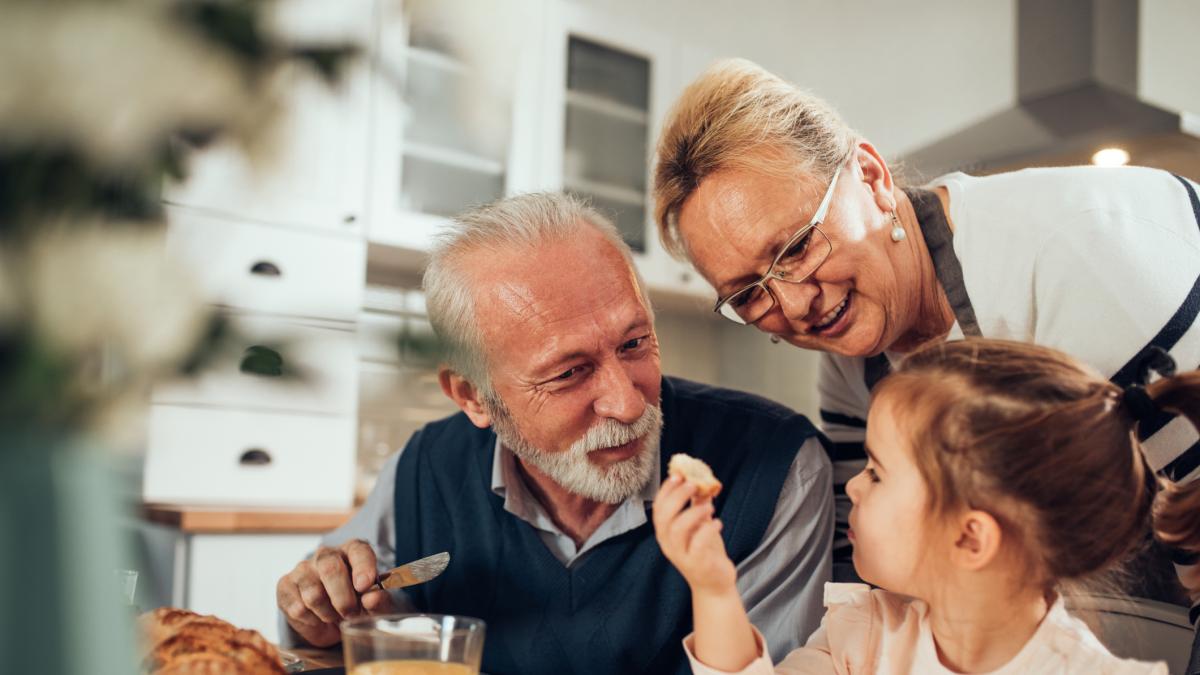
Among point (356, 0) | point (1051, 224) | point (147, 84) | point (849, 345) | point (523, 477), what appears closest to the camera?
point (147, 84)

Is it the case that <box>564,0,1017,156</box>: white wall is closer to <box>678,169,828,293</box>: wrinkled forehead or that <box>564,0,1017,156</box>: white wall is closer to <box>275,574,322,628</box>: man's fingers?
<box>678,169,828,293</box>: wrinkled forehead

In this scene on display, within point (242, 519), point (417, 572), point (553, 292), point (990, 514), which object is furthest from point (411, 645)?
point (242, 519)

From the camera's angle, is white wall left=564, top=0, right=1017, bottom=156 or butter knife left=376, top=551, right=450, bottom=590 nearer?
butter knife left=376, top=551, right=450, bottom=590

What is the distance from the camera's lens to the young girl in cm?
93

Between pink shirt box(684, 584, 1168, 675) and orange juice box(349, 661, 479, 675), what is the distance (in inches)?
11.8

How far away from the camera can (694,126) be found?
4.48ft

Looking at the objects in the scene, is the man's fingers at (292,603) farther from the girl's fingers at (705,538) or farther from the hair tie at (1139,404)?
the hair tie at (1139,404)

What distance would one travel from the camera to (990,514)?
951 mm

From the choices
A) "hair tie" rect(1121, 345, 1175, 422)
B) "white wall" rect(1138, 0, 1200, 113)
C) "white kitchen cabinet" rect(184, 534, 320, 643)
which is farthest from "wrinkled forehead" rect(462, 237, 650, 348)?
"white wall" rect(1138, 0, 1200, 113)

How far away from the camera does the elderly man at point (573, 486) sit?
1269mm

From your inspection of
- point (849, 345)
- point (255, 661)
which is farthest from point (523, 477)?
point (255, 661)

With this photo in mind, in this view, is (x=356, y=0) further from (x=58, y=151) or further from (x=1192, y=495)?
(x=1192, y=495)

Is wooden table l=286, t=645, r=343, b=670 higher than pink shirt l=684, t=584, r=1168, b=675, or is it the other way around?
pink shirt l=684, t=584, r=1168, b=675

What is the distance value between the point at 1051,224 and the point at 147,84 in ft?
3.85
